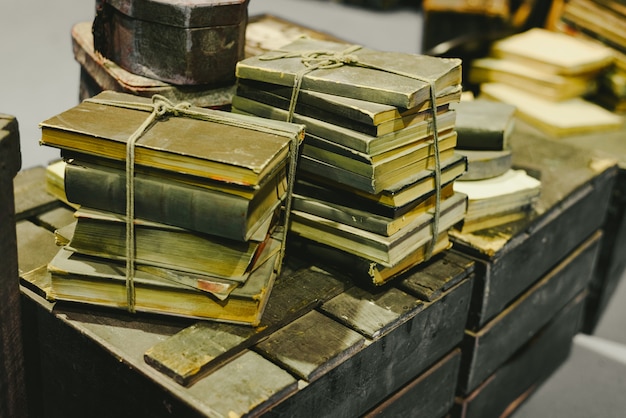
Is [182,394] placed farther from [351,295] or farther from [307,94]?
[307,94]

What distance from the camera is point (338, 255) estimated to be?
1.89 metres

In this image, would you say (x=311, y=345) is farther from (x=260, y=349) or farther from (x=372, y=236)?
(x=372, y=236)

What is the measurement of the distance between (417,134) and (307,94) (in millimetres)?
290

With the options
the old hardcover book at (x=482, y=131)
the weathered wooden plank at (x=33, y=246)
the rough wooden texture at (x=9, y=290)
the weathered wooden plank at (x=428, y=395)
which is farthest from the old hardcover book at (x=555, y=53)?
the rough wooden texture at (x=9, y=290)

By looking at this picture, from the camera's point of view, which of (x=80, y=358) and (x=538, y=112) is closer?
(x=80, y=358)

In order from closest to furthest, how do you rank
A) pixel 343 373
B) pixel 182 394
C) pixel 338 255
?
pixel 182 394 < pixel 343 373 < pixel 338 255

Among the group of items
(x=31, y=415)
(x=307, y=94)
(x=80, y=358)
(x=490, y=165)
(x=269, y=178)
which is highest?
(x=307, y=94)

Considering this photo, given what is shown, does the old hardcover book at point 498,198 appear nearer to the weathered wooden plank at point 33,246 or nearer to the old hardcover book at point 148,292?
the old hardcover book at point 148,292

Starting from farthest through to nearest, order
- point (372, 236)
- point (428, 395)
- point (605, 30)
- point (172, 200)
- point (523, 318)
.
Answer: point (605, 30) → point (523, 318) → point (428, 395) → point (372, 236) → point (172, 200)

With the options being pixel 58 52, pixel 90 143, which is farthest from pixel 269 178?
pixel 58 52

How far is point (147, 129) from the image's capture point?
1.59m

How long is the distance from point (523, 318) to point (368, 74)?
3.64 ft

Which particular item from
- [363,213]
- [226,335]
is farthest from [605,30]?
[226,335]

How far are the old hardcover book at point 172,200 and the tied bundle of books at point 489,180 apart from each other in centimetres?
76
